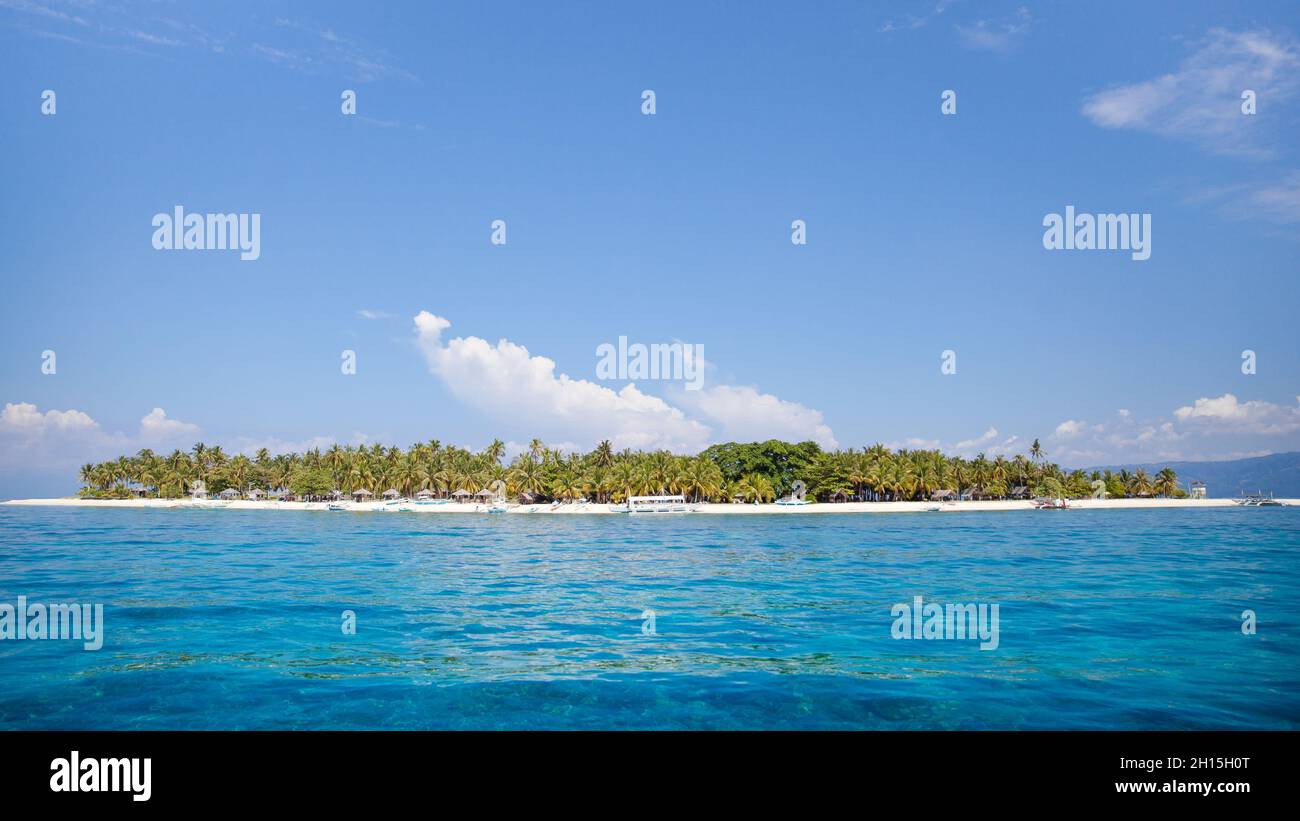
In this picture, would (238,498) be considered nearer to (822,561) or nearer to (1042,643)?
(822,561)

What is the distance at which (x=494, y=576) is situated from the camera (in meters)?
39.4

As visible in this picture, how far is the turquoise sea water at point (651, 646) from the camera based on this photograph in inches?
572

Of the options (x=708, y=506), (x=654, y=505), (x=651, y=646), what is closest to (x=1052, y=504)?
(x=708, y=506)

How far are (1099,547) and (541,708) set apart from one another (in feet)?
188

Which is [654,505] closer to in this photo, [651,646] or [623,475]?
[623,475]

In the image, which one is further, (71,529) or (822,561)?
(71,529)

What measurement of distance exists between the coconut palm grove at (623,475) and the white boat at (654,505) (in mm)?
3986

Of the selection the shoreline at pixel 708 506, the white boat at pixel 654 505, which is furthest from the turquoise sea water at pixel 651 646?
Result: the shoreline at pixel 708 506

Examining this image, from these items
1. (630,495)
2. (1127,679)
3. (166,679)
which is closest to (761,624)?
(1127,679)

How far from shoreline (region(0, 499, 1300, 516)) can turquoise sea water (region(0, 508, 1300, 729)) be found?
78.0 m

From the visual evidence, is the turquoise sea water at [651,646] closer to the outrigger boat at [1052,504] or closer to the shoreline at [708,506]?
the shoreline at [708,506]

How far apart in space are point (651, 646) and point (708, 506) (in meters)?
111

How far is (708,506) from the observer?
130875 mm

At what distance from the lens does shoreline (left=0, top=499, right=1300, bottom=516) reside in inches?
5017
